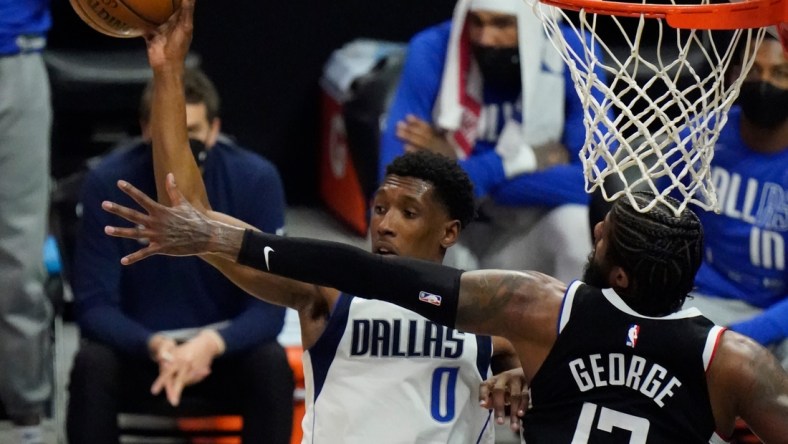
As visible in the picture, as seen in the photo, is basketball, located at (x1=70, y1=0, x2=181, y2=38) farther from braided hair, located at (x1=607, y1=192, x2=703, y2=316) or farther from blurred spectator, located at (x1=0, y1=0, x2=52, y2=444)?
blurred spectator, located at (x1=0, y1=0, x2=52, y2=444)

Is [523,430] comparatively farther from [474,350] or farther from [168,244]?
[168,244]

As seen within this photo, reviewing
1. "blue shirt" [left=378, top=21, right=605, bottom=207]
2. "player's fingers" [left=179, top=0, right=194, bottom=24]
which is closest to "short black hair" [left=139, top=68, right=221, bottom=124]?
"blue shirt" [left=378, top=21, right=605, bottom=207]

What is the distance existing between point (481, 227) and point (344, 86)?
171 cm

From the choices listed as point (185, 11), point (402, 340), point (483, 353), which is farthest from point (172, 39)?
point (483, 353)

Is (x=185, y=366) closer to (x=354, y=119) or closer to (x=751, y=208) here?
(x=751, y=208)

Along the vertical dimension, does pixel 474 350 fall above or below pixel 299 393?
above

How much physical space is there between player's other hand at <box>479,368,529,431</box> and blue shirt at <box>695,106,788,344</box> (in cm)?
194

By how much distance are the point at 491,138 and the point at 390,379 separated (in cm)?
210

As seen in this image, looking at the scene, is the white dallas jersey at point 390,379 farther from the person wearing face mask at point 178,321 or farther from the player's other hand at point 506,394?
the person wearing face mask at point 178,321

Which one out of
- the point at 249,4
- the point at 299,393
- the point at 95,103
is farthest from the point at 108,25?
the point at 249,4

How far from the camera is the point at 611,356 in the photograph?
2.96 m

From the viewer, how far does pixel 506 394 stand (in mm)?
3281

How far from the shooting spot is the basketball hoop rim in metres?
3.27

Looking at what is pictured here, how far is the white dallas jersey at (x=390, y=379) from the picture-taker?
11.5 feet
